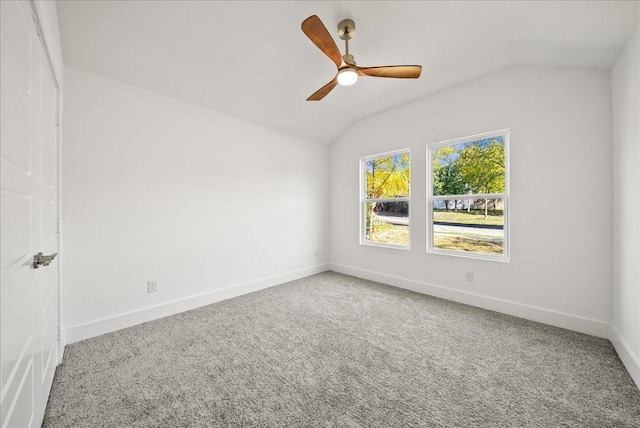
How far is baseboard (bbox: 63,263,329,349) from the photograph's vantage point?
2.25m

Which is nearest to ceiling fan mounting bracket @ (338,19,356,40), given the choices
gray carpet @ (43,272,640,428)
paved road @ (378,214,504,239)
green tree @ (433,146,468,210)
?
green tree @ (433,146,468,210)

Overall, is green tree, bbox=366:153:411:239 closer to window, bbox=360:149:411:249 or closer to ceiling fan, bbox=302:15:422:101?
window, bbox=360:149:411:249

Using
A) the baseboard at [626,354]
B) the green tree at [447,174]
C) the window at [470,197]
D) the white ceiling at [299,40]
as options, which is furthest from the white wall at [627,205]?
the green tree at [447,174]

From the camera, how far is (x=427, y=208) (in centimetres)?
348

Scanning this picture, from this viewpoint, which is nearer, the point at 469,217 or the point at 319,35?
the point at 319,35

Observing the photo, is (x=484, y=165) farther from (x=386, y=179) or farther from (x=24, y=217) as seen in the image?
(x=24, y=217)

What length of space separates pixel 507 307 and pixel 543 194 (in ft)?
4.24

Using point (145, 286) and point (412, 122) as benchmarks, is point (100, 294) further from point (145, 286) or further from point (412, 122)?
point (412, 122)

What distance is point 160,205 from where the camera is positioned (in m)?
2.75

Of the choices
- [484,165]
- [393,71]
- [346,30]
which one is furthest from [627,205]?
[346,30]

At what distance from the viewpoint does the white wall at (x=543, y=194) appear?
7.60 feet

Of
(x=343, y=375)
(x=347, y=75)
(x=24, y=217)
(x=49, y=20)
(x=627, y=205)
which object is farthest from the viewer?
(x=347, y=75)

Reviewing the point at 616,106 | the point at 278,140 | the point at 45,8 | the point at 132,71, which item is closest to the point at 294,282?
the point at 278,140

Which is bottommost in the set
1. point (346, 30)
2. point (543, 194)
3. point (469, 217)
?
point (469, 217)
